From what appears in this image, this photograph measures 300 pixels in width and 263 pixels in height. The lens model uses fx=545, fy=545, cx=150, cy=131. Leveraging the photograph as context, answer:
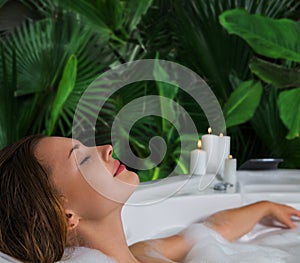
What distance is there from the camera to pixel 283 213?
5.17ft

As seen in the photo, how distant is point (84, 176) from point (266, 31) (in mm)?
1535

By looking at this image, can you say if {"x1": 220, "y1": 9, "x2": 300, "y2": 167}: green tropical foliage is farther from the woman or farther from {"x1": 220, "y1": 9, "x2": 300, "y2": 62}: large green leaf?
the woman

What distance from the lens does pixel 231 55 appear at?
2.71 m

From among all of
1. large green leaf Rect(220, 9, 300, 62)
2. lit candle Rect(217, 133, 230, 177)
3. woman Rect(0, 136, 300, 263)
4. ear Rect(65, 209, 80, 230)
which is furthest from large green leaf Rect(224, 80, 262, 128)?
ear Rect(65, 209, 80, 230)

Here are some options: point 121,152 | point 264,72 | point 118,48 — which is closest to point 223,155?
point 121,152

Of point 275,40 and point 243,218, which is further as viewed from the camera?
point 275,40

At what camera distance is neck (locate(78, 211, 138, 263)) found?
3.39ft

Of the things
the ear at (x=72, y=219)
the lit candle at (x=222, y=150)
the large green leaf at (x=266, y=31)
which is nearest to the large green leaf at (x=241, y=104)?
the large green leaf at (x=266, y=31)

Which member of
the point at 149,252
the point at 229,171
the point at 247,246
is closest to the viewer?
the point at 149,252

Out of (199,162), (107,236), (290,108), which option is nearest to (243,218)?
(199,162)

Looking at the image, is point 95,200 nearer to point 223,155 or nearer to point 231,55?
point 223,155

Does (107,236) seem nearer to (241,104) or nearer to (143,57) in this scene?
(241,104)

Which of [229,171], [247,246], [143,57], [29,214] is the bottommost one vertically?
[247,246]

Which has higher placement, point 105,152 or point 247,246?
point 105,152
